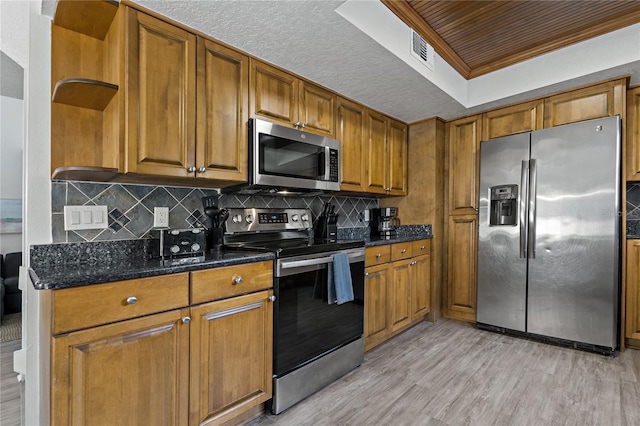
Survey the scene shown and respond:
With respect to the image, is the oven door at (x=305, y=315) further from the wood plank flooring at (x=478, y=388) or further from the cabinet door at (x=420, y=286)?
the cabinet door at (x=420, y=286)

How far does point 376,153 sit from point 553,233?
1714mm

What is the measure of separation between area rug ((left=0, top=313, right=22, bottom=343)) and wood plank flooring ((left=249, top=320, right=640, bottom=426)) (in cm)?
259

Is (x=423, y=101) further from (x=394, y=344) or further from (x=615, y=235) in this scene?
(x=394, y=344)

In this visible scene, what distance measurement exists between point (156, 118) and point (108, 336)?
106 centimetres

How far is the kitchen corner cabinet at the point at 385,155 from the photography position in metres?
3.03

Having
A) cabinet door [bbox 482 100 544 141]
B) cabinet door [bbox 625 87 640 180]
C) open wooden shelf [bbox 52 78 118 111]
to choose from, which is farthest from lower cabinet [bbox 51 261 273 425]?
cabinet door [bbox 625 87 640 180]

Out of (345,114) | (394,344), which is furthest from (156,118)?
(394,344)

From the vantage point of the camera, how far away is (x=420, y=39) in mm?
2295

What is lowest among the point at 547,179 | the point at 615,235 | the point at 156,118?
the point at 615,235

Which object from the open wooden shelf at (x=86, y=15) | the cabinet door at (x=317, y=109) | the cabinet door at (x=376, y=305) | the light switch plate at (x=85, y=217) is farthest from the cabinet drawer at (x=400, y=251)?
the open wooden shelf at (x=86, y=15)

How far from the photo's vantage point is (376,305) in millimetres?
2584

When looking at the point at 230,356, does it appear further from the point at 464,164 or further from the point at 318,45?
the point at 464,164

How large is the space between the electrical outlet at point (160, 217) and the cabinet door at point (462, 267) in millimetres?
2868

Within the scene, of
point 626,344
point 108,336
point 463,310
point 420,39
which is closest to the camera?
point 108,336
